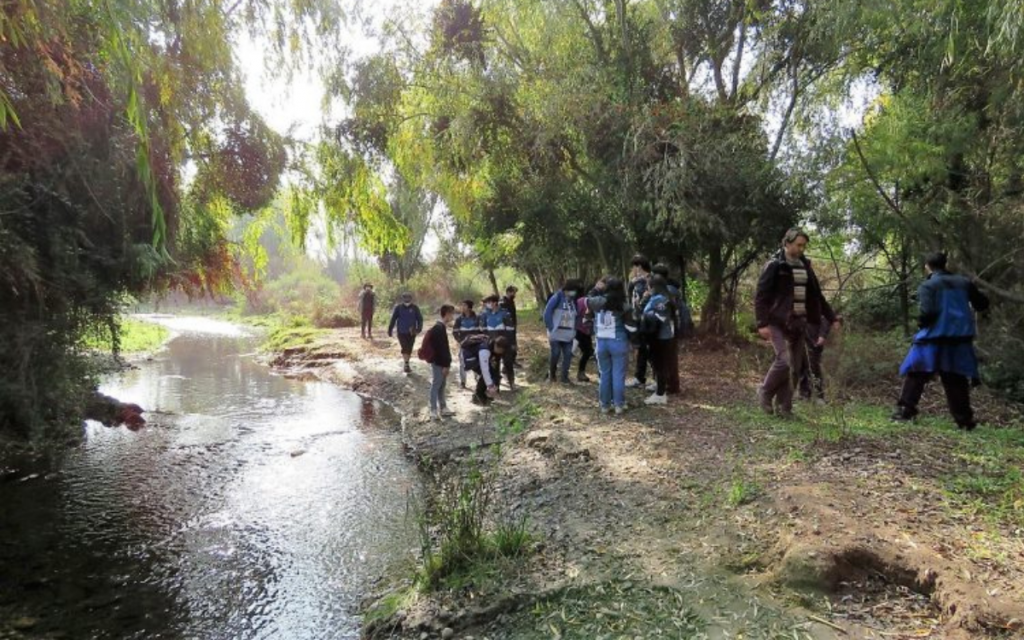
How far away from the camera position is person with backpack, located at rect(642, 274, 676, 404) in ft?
26.3

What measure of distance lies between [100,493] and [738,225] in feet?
35.7

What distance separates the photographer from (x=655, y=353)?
27.5 ft

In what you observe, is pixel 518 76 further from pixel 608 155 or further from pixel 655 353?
pixel 655 353

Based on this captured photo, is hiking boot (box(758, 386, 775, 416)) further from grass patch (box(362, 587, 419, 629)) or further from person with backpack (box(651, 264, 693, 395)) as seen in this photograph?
grass patch (box(362, 587, 419, 629))

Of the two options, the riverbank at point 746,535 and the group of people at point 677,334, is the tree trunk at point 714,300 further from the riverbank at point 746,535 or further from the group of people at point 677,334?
the riverbank at point 746,535

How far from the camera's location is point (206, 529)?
5945 millimetres

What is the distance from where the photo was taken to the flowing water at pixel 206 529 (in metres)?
4.49

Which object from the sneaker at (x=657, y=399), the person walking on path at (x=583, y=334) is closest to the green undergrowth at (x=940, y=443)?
the sneaker at (x=657, y=399)

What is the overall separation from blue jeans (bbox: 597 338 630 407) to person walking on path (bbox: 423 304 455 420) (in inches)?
93.6

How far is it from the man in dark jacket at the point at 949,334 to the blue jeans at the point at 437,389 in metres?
5.97

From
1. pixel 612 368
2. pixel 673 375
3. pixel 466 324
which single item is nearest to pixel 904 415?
pixel 673 375

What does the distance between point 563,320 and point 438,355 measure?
7.23 feet

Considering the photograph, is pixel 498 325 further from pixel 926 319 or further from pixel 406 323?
pixel 926 319

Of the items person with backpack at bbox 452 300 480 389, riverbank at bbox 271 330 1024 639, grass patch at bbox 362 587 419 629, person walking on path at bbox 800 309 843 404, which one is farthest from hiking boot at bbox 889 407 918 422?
person with backpack at bbox 452 300 480 389
